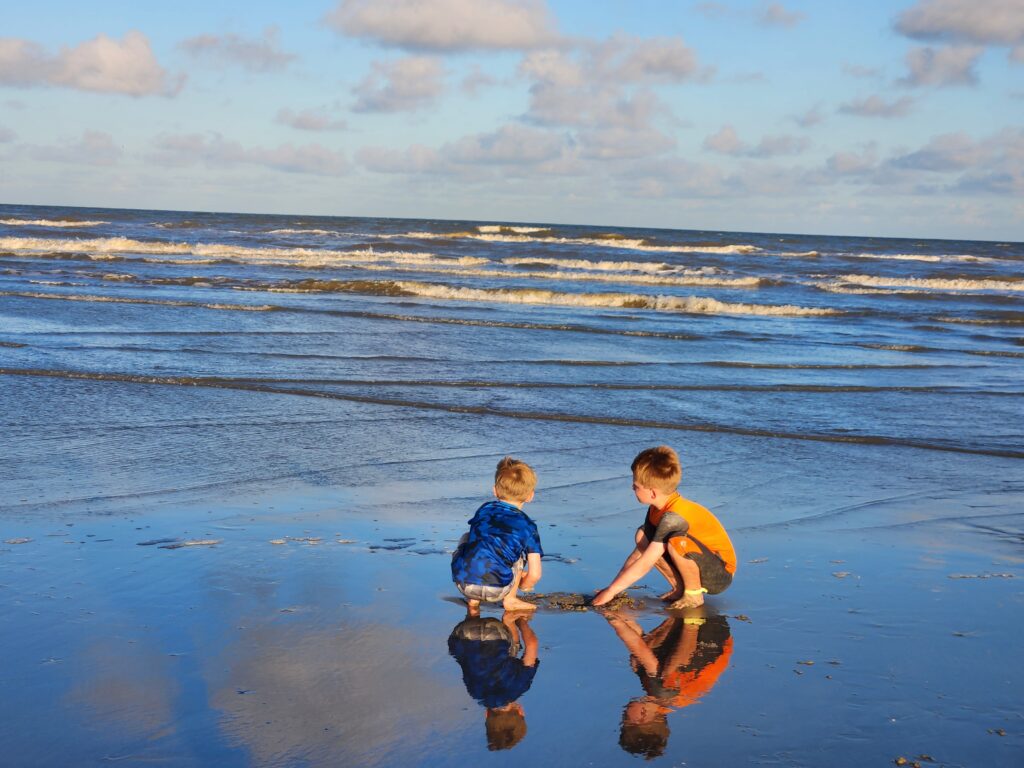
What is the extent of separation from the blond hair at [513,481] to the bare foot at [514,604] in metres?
0.53

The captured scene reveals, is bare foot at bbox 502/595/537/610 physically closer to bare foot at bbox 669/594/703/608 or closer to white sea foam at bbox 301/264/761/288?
bare foot at bbox 669/594/703/608

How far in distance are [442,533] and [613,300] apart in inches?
780

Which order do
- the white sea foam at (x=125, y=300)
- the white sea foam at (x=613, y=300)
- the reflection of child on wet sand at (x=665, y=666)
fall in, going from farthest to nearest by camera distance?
the white sea foam at (x=613, y=300)
the white sea foam at (x=125, y=300)
the reflection of child on wet sand at (x=665, y=666)

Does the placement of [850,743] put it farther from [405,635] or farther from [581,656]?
[405,635]

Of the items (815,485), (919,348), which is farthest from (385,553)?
(919,348)

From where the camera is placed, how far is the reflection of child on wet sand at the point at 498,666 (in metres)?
3.56

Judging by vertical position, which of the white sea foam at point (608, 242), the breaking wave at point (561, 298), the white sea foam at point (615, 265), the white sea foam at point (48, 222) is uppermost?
the white sea foam at point (608, 242)

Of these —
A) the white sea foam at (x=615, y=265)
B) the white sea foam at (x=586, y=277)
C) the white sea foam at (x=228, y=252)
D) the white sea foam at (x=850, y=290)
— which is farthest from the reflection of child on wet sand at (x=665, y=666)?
the white sea foam at (x=615, y=265)

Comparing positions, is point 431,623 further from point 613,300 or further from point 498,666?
point 613,300

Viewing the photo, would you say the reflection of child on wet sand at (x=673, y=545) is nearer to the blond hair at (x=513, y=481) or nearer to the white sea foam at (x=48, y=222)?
the blond hair at (x=513, y=481)

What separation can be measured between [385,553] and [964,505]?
4.04m

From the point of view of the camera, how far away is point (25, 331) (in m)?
15.0

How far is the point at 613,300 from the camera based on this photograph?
25328mm

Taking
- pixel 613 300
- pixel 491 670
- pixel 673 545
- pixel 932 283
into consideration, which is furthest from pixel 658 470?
pixel 932 283
